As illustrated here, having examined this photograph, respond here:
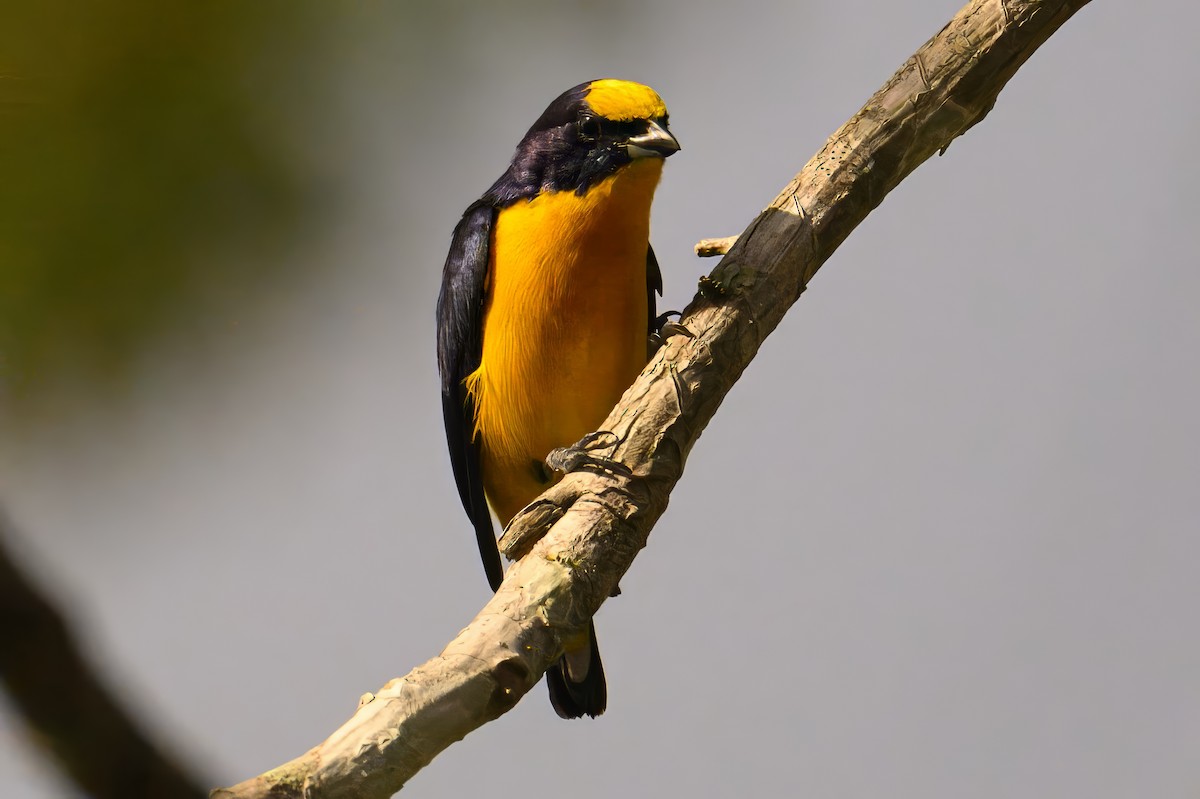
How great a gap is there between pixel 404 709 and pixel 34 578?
1.92 meters

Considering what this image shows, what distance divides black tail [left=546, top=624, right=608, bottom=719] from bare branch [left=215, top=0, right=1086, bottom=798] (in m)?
1.41

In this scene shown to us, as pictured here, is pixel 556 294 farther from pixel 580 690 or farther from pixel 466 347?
pixel 580 690

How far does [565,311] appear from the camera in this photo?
13.0 feet

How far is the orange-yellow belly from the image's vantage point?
153 inches

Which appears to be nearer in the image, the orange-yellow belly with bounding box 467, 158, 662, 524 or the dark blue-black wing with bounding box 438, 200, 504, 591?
the orange-yellow belly with bounding box 467, 158, 662, 524

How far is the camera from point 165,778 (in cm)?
67

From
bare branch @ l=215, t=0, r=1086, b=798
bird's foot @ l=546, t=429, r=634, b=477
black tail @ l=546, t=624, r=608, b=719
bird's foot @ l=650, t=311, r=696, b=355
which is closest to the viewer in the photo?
bare branch @ l=215, t=0, r=1086, b=798

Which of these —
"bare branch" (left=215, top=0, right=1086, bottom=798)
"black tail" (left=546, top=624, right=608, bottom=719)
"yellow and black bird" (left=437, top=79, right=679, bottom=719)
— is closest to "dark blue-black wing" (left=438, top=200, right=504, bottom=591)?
"yellow and black bird" (left=437, top=79, right=679, bottom=719)

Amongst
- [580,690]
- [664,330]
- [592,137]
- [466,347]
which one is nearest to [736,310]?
[664,330]

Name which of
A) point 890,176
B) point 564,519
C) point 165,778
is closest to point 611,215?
point 890,176

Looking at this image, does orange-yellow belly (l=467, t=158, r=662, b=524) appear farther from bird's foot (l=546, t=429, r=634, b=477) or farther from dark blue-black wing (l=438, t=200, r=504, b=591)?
bird's foot (l=546, t=429, r=634, b=477)

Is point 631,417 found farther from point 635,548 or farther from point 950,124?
point 950,124

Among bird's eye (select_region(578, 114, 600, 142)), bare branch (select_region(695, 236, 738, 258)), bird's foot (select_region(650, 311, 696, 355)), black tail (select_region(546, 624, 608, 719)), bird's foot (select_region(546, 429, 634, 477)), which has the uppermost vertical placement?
bird's eye (select_region(578, 114, 600, 142))

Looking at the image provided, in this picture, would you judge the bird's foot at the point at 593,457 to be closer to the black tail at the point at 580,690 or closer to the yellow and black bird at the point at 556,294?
the yellow and black bird at the point at 556,294
